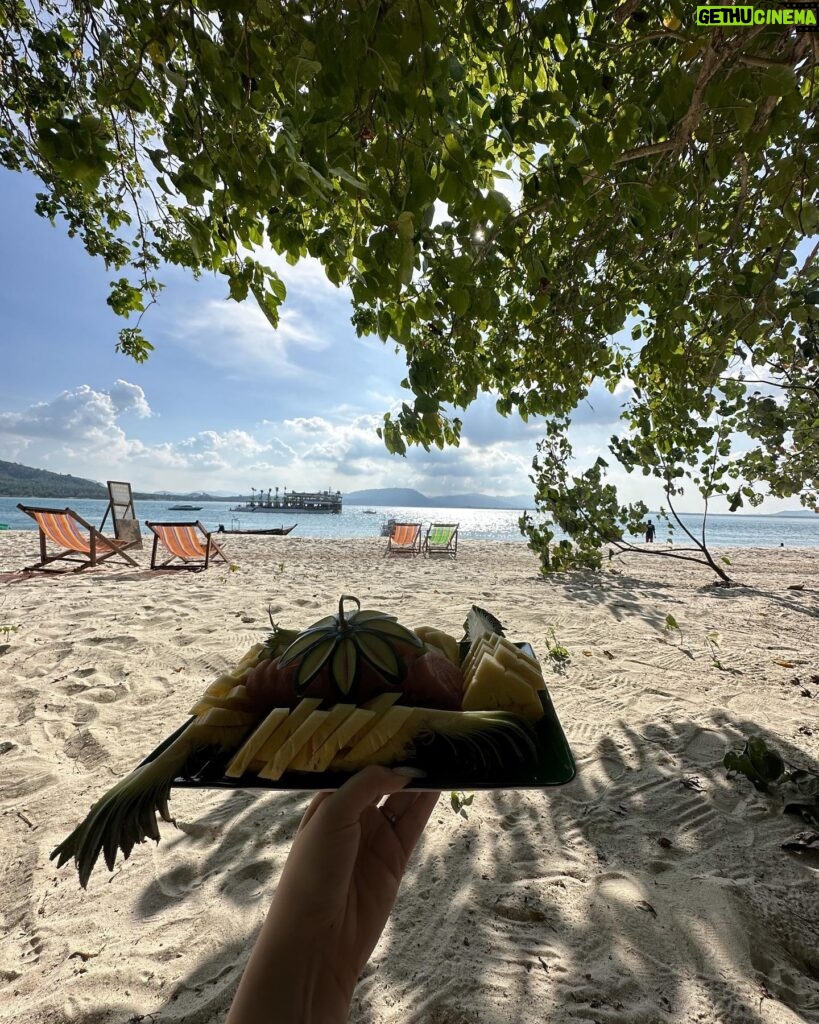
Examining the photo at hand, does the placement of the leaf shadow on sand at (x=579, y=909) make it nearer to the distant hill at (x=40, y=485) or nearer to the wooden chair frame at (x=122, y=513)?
the wooden chair frame at (x=122, y=513)

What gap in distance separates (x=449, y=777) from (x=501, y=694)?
0.22 m

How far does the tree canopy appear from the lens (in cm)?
148

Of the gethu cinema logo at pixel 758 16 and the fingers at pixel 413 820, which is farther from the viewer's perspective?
the gethu cinema logo at pixel 758 16

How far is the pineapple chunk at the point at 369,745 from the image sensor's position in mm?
899

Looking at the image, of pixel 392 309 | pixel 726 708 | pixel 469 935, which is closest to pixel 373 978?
pixel 469 935

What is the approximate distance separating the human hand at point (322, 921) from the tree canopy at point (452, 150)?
4.66 ft

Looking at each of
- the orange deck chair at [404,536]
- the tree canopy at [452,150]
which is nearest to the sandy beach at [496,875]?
the tree canopy at [452,150]

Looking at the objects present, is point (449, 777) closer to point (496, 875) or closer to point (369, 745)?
point (369, 745)

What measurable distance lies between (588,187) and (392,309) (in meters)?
1.22

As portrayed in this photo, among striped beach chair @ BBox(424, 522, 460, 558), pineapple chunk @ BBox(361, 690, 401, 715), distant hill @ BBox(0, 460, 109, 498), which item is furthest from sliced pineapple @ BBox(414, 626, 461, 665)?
distant hill @ BBox(0, 460, 109, 498)

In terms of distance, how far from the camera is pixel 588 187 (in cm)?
238

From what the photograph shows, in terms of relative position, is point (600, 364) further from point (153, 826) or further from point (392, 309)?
point (153, 826)

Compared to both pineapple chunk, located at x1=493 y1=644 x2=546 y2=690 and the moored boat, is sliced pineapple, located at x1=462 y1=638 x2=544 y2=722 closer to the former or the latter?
pineapple chunk, located at x1=493 y1=644 x2=546 y2=690

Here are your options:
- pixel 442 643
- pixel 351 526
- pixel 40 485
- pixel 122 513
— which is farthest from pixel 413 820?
pixel 40 485
